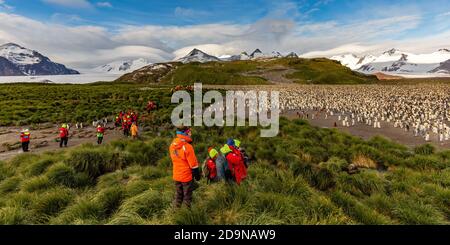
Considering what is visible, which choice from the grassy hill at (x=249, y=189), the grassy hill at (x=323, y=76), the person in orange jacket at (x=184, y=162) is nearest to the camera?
the grassy hill at (x=249, y=189)

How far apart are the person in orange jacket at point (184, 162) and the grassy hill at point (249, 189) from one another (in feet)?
1.63

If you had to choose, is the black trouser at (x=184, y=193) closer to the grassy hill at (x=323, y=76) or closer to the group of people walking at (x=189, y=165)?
the group of people walking at (x=189, y=165)

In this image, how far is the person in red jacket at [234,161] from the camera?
24.8 ft

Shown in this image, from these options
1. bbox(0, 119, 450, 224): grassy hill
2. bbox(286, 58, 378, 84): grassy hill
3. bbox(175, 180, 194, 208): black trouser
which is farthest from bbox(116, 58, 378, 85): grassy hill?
bbox(175, 180, 194, 208): black trouser

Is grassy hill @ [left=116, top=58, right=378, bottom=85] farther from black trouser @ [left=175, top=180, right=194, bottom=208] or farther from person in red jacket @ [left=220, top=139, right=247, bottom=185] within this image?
black trouser @ [left=175, top=180, right=194, bottom=208]

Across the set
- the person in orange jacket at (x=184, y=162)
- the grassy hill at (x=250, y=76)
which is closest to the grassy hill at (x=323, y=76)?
the grassy hill at (x=250, y=76)

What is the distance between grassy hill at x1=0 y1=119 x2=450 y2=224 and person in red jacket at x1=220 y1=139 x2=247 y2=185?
1.60ft

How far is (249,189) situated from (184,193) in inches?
77.5

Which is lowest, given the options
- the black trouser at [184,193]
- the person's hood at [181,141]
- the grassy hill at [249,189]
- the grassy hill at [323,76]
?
the grassy hill at [249,189]

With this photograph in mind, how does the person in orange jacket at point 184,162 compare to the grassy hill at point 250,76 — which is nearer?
the person in orange jacket at point 184,162

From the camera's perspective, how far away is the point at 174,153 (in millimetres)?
6332

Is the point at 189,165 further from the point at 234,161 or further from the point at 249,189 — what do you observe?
the point at 249,189
